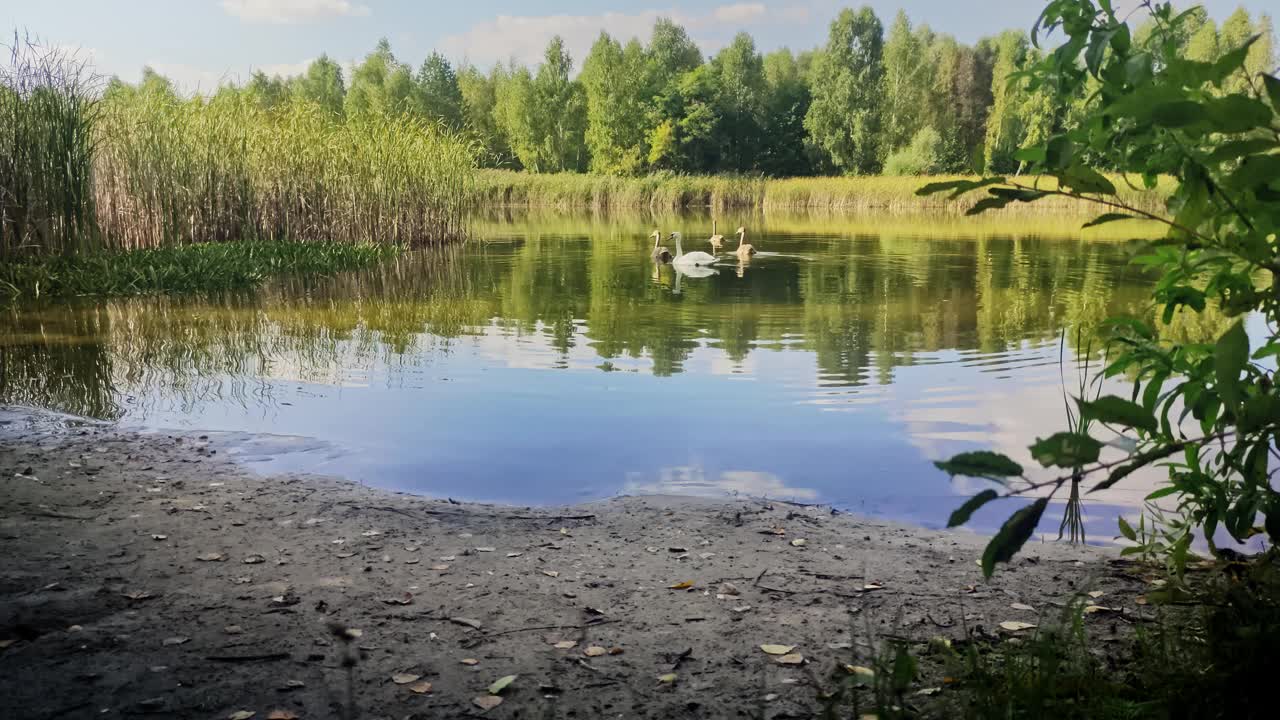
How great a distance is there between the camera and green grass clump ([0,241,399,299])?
14578 millimetres

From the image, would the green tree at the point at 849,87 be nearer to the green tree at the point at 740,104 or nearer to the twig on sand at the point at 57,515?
the green tree at the point at 740,104

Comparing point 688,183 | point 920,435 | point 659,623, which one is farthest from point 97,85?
point 688,183

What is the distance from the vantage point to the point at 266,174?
21.0 metres

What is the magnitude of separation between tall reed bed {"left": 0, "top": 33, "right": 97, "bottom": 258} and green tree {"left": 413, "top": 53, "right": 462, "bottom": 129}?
241ft

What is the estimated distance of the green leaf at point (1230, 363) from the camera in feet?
6.42

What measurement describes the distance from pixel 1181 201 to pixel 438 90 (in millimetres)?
89894

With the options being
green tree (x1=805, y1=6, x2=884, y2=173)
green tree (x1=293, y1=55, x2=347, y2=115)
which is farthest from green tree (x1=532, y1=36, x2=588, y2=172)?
green tree (x1=293, y1=55, x2=347, y2=115)

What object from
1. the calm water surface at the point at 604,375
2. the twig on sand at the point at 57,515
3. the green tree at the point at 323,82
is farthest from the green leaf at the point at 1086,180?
Answer: the green tree at the point at 323,82

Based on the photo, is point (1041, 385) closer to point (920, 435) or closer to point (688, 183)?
point (920, 435)

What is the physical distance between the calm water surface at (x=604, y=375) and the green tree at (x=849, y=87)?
179 ft

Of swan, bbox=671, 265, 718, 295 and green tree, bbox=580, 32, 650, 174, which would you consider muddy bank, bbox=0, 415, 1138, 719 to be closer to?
swan, bbox=671, 265, 718, 295

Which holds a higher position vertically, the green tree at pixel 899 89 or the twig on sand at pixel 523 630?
the green tree at pixel 899 89

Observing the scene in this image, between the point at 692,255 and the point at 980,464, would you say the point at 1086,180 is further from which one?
the point at 692,255

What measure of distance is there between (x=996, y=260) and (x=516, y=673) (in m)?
21.0
